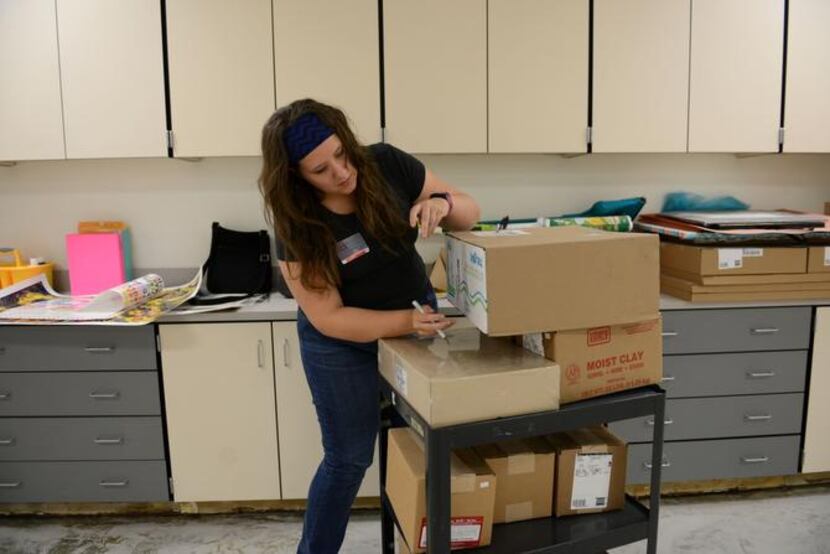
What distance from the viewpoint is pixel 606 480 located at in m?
1.41

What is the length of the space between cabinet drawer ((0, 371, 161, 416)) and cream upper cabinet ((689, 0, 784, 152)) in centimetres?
231

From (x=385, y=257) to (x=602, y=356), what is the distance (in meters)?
0.57

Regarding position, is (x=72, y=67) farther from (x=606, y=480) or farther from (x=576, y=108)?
(x=606, y=480)

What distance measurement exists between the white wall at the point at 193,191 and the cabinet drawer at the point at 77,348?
0.57 metres

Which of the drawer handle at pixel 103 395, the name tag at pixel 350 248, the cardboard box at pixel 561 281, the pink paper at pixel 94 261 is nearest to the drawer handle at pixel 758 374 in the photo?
the cardboard box at pixel 561 281

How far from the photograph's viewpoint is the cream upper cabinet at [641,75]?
93.4 inches

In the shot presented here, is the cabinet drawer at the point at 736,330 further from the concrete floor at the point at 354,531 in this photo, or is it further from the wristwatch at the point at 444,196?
the wristwatch at the point at 444,196

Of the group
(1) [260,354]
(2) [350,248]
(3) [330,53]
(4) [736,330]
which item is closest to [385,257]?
(2) [350,248]

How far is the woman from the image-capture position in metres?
1.37

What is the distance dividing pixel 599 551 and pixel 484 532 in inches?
10.6

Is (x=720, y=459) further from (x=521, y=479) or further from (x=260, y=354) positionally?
(x=260, y=354)

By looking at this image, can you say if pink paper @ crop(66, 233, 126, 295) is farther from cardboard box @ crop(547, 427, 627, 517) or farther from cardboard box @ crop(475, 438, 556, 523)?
cardboard box @ crop(547, 427, 627, 517)

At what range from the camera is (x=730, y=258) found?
7.43 ft

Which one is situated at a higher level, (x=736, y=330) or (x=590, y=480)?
(x=736, y=330)
